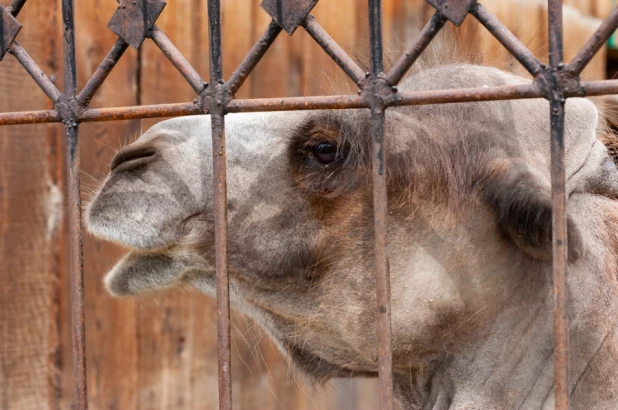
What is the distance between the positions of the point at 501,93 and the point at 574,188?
31.7 inches

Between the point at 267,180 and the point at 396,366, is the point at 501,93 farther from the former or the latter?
the point at 396,366

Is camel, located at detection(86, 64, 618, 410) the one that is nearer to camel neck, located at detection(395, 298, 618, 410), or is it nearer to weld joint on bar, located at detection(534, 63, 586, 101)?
camel neck, located at detection(395, 298, 618, 410)

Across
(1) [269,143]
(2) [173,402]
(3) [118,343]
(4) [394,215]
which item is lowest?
(2) [173,402]

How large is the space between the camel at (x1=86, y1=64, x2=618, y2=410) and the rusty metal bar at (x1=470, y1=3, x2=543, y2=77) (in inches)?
26.4

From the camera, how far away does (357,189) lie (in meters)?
1.92

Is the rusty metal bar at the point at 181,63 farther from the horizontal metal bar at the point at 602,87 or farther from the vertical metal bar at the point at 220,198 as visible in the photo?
the horizontal metal bar at the point at 602,87

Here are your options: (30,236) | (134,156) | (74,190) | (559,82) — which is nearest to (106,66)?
(74,190)

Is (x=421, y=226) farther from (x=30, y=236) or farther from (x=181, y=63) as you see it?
(x=30, y=236)

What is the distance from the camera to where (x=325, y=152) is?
6.44ft

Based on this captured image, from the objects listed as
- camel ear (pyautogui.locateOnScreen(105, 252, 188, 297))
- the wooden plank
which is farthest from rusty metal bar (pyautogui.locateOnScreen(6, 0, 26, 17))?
the wooden plank

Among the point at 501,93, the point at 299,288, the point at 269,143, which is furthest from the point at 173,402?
the point at 501,93

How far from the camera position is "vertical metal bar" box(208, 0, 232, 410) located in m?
1.39

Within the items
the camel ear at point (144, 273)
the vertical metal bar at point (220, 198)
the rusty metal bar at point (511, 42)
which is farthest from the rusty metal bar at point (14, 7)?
the rusty metal bar at point (511, 42)

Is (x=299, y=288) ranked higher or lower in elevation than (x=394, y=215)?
lower
